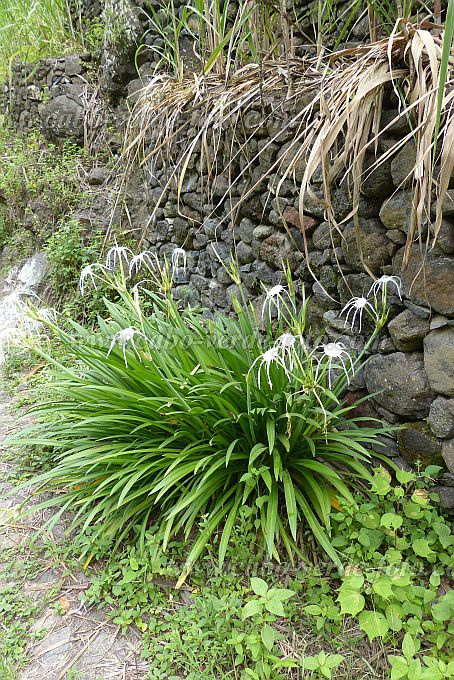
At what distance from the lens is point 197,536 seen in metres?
1.91

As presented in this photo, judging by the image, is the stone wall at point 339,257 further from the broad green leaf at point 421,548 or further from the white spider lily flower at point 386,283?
the broad green leaf at point 421,548

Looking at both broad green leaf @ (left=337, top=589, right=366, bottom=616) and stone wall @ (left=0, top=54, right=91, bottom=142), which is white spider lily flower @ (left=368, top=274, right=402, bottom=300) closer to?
broad green leaf @ (left=337, top=589, right=366, bottom=616)

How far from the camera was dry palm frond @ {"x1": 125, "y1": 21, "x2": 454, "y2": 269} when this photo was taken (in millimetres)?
1499

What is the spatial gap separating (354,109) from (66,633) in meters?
2.11

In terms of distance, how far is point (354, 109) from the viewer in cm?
167

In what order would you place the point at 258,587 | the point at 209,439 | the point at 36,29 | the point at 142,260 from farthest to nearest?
1. the point at 36,29
2. the point at 142,260
3. the point at 209,439
4. the point at 258,587

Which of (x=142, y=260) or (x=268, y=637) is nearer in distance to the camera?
(x=268, y=637)

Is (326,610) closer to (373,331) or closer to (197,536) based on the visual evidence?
(197,536)

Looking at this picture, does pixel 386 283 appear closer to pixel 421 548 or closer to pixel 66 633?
pixel 421 548

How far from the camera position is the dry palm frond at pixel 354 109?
1.50 meters

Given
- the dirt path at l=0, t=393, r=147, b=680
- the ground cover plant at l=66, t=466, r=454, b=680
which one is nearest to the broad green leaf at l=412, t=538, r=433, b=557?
the ground cover plant at l=66, t=466, r=454, b=680

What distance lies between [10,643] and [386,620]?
1.25m

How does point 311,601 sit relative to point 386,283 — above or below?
below

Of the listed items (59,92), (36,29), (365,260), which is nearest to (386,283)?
(365,260)
